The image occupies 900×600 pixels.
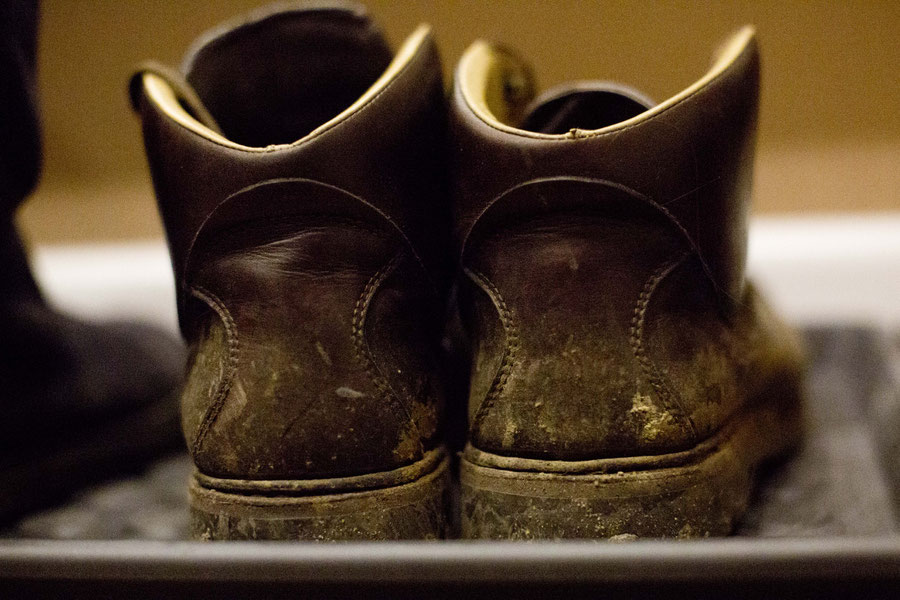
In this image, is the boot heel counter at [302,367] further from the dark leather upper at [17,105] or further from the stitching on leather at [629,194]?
the dark leather upper at [17,105]

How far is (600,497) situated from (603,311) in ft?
0.31

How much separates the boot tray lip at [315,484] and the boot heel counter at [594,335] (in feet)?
0.19

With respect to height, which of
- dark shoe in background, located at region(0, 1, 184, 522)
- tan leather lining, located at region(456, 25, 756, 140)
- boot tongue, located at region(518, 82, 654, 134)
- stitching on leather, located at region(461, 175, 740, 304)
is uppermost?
tan leather lining, located at region(456, 25, 756, 140)

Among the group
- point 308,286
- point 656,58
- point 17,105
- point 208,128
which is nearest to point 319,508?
point 308,286

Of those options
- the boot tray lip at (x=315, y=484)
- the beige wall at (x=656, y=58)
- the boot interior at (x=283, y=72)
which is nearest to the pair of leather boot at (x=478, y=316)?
the boot tray lip at (x=315, y=484)

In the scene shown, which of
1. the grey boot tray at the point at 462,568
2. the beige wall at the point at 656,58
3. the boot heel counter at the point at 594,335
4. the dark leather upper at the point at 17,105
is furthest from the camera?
the beige wall at the point at 656,58

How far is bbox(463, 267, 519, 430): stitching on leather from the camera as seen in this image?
40cm

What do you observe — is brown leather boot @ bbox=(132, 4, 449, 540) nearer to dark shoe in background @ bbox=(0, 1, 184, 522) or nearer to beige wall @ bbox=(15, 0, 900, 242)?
dark shoe in background @ bbox=(0, 1, 184, 522)

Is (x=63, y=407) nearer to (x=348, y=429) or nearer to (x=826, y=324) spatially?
(x=348, y=429)

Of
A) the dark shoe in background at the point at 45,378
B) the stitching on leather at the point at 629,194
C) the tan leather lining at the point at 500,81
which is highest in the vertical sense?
the tan leather lining at the point at 500,81

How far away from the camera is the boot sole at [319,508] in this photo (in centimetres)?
39

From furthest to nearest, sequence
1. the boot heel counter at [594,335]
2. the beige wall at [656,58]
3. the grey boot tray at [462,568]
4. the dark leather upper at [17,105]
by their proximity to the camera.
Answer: the beige wall at [656,58]
the dark leather upper at [17,105]
the boot heel counter at [594,335]
the grey boot tray at [462,568]

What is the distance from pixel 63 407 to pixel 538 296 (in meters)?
0.41

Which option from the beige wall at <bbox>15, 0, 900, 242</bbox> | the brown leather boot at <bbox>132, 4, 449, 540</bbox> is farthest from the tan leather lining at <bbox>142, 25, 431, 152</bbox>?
the beige wall at <bbox>15, 0, 900, 242</bbox>
